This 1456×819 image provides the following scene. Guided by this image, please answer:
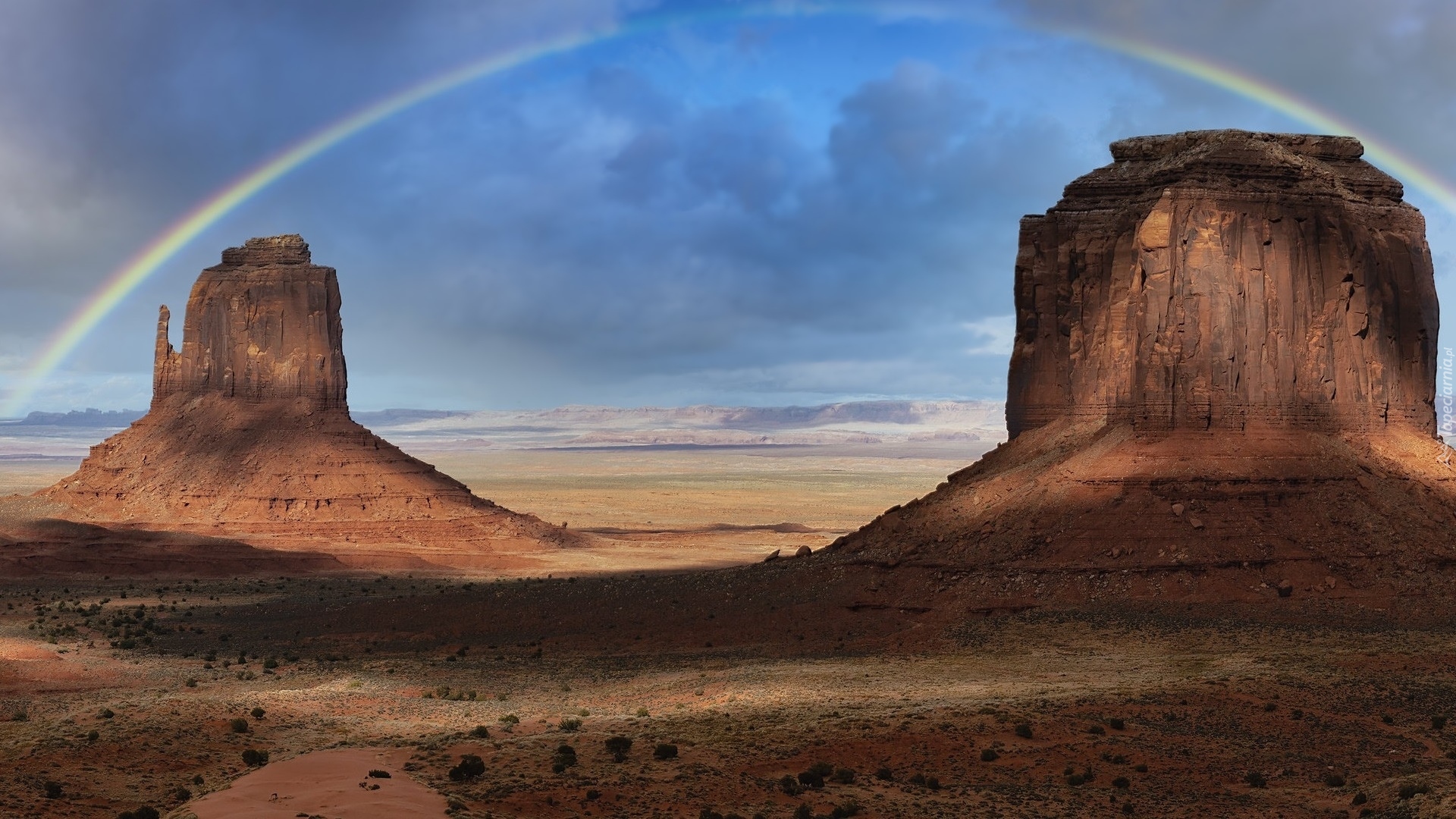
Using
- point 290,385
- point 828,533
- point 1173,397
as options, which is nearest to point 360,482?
point 290,385

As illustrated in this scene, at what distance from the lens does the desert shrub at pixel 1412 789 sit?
19922mm

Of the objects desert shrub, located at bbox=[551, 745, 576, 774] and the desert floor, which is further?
desert shrub, located at bbox=[551, 745, 576, 774]

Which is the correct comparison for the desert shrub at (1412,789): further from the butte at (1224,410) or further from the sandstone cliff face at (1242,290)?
the sandstone cliff face at (1242,290)

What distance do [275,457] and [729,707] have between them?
57373 millimetres

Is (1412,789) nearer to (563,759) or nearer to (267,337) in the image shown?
(563,759)

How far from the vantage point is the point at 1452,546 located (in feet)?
130

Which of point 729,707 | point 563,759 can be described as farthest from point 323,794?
point 729,707

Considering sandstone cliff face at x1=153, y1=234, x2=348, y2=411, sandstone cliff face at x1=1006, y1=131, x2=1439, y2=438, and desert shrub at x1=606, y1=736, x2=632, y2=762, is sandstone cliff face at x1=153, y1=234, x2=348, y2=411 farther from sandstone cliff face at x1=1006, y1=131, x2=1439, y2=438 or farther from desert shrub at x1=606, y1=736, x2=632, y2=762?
desert shrub at x1=606, y1=736, x2=632, y2=762

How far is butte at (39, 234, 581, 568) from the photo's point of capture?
7626 cm

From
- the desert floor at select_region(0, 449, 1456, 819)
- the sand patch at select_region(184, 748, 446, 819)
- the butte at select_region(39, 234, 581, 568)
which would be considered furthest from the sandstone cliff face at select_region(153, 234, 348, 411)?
the sand patch at select_region(184, 748, 446, 819)

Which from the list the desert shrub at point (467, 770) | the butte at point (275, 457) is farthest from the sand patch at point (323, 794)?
the butte at point (275, 457)

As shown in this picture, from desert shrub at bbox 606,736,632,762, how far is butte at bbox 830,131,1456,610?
16783 millimetres

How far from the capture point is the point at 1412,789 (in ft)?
65.7

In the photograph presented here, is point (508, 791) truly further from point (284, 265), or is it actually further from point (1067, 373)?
point (284, 265)
